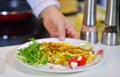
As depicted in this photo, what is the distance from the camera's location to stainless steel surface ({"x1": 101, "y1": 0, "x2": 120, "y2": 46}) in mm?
782

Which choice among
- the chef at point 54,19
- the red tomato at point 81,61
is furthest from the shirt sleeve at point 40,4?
the red tomato at point 81,61

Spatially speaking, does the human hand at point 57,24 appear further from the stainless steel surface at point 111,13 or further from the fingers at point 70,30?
the stainless steel surface at point 111,13

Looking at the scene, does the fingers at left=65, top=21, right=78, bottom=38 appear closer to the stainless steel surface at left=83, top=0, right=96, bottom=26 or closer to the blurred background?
the stainless steel surface at left=83, top=0, right=96, bottom=26

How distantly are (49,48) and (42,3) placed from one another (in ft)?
0.71

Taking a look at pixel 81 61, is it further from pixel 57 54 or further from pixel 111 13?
pixel 111 13

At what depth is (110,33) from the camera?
31.6 inches

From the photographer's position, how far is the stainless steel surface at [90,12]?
30.2 inches

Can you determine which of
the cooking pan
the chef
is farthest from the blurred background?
the chef

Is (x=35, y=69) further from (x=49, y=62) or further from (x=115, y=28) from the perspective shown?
(x=115, y=28)

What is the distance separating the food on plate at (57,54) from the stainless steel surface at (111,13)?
0.38ft

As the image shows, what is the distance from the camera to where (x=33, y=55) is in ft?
2.13

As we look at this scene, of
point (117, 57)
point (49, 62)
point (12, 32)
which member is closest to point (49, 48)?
point (49, 62)

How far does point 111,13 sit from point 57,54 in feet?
0.80

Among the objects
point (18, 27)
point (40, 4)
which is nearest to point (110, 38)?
point (40, 4)
